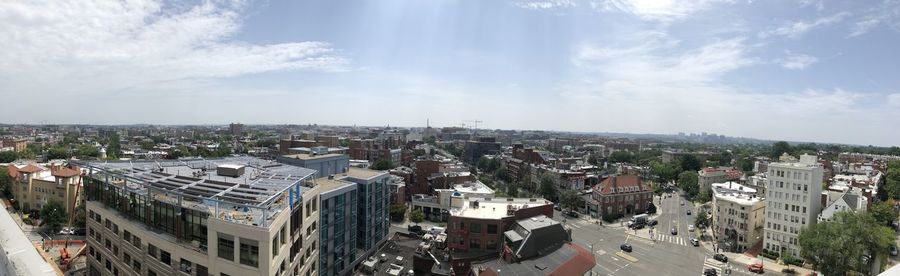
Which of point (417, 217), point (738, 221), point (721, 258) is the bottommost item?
point (721, 258)

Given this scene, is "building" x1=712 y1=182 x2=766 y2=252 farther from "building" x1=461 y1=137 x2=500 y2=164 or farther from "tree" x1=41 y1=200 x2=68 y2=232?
"building" x1=461 y1=137 x2=500 y2=164

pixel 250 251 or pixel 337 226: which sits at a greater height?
pixel 250 251

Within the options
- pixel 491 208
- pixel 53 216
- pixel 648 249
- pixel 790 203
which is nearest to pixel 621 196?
pixel 648 249

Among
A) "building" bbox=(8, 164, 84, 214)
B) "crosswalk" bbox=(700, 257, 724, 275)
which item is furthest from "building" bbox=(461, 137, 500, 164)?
"building" bbox=(8, 164, 84, 214)

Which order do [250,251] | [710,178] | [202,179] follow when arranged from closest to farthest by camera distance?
[250,251] < [202,179] < [710,178]

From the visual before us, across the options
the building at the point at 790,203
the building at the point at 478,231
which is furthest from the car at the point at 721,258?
the building at the point at 478,231

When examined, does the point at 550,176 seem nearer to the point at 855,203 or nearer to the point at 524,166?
the point at 524,166

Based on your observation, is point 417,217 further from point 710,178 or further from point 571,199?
point 710,178
